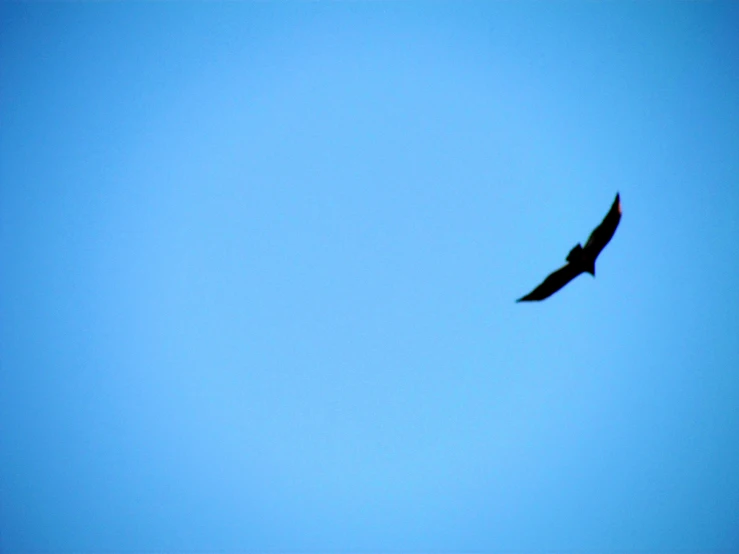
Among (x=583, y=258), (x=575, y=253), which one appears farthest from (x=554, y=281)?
(x=575, y=253)

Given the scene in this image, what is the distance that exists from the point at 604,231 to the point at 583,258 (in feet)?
1.50

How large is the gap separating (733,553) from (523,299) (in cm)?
2025

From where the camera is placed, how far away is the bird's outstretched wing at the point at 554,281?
234 inches

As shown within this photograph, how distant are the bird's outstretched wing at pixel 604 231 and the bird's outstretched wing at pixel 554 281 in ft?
0.93

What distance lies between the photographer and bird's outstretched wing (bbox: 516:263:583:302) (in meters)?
5.93

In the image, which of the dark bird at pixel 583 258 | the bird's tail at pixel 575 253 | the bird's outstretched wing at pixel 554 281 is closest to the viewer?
the bird's tail at pixel 575 253

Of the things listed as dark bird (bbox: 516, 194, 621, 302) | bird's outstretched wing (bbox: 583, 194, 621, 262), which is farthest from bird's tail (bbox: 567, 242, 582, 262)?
bird's outstretched wing (bbox: 583, 194, 621, 262)

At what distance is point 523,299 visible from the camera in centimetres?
Answer: 570

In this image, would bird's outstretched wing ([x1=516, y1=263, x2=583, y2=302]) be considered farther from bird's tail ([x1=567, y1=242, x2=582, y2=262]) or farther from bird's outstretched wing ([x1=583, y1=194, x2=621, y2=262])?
bird's tail ([x1=567, y1=242, x2=582, y2=262])

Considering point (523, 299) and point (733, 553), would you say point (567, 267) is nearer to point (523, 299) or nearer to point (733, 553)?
point (523, 299)

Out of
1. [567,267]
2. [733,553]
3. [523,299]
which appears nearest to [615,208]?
[567,267]

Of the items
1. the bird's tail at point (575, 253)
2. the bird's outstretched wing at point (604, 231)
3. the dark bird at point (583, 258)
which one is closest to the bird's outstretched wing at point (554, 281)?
the dark bird at point (583, 258)

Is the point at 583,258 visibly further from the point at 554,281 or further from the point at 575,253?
the point at 575,253

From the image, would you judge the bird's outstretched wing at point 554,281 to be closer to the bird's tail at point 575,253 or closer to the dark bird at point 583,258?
the dark bird at point 583,258
